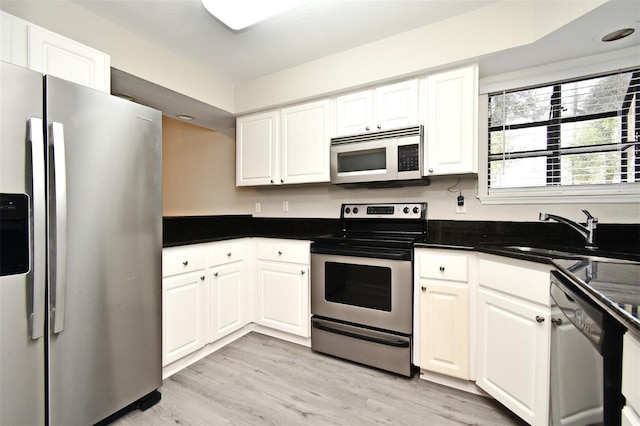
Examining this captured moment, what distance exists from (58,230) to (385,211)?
2092 millimetres

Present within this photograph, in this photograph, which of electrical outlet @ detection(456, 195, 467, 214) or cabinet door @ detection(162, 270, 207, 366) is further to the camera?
electrical outlet @ detection(456, 195, 467, 214)

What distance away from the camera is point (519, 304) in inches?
57.7

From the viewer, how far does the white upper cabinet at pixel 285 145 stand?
247 centimetres

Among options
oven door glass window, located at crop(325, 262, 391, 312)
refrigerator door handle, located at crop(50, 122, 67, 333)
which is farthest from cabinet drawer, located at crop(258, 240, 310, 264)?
refrigerator door handle, located at crop(50, 122, 67, 333)

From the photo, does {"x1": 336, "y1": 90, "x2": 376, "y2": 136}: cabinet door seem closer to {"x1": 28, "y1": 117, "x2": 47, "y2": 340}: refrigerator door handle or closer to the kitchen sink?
the kitchen sink

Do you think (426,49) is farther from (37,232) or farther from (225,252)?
(37,232)

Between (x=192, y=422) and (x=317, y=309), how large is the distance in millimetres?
1064

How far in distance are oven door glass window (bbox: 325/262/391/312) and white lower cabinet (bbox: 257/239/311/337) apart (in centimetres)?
24

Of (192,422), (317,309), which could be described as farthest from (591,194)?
(192,422)

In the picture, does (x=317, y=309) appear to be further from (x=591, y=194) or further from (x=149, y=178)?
(x=591, y=194)

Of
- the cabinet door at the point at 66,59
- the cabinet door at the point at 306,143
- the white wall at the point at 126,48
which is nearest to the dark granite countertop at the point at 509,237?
the cabinet door at the point at 306,143

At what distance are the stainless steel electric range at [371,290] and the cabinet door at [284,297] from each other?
4.4 inches

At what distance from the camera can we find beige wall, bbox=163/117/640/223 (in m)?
2.00

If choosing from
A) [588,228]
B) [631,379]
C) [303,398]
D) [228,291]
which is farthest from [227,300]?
[588,228]
